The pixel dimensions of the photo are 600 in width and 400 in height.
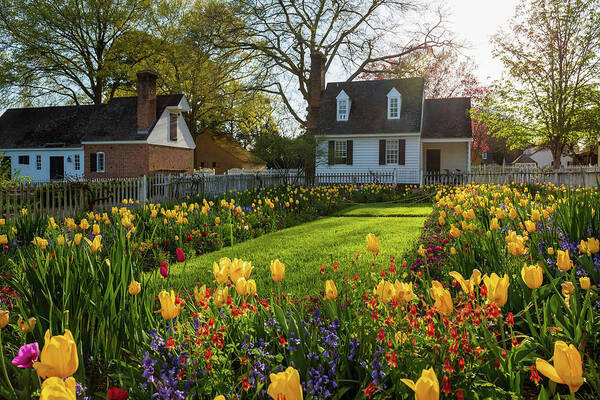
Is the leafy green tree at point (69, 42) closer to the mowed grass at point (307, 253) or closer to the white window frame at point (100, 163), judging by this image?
the white window frame at point (100, 163)

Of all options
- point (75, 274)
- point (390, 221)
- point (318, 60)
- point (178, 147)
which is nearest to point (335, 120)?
point (318, 60)

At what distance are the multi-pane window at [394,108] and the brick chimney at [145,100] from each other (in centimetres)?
1617

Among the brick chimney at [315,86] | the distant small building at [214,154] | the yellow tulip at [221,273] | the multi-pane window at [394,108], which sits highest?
the brick chimney at [315,86]

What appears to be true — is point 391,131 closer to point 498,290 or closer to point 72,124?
point 72,124

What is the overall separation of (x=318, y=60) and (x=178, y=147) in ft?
41.9

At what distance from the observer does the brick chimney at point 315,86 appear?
30297 mm

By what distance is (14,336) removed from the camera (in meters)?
3.10

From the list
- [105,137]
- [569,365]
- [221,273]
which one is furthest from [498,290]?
[105,137]

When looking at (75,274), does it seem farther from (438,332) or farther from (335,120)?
(335,120)

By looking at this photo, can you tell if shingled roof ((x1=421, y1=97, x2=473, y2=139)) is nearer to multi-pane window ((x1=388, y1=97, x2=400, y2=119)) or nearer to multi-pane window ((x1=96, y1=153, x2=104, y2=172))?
multi-pane window ((x1=388, y1=97, x2=400, y2=119))

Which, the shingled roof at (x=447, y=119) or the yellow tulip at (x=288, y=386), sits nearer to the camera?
the yellow tulip at (x=288, y=386)

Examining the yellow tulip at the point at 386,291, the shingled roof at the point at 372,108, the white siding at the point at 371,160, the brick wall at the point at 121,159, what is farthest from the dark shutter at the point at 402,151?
the yellow tulip at the point at 386,291

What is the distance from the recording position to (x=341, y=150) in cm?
2902

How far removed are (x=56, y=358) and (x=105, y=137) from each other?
33.1 meters
